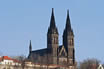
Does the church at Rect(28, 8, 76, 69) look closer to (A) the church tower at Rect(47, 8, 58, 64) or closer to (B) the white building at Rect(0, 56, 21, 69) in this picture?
(A) the church tower at Rect(47, 8, 58, 64)

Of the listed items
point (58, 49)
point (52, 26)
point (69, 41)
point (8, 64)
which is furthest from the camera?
point (69, 41)

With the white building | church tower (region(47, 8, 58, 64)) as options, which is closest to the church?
church tower (region(47, 8, 58, 64))

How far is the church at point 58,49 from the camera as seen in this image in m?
118

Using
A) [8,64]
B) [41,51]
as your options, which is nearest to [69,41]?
[41,51]

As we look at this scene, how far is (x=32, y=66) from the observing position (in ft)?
339

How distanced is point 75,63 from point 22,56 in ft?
58.9

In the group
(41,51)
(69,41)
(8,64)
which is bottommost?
(8,64)

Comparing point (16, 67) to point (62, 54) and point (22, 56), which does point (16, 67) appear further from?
point (62, 54)

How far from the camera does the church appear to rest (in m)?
118

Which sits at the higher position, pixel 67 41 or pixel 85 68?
pixel 67 41

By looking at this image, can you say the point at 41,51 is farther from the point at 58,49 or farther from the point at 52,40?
the point at 52,40

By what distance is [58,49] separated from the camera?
4727 inches

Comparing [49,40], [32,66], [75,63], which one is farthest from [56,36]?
[32,66]

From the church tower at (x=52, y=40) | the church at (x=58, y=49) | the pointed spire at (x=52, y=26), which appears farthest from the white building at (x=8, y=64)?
the pointed spire at (x=52, y=26)
